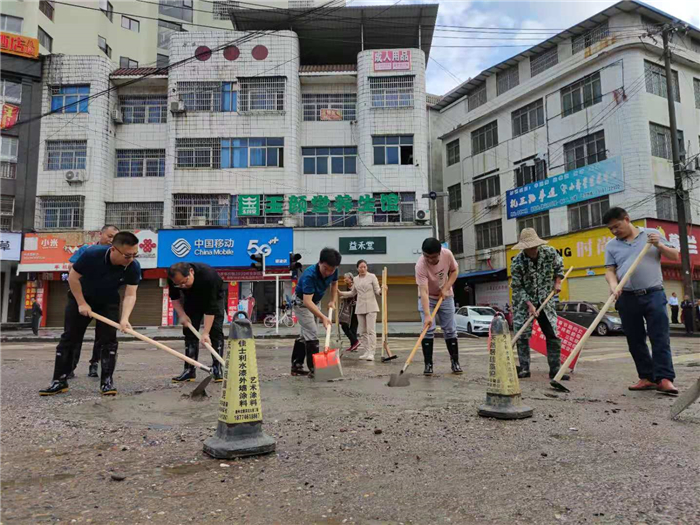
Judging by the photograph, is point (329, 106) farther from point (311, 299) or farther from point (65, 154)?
point (311, 299)

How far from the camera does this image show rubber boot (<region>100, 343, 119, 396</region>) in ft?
15.4

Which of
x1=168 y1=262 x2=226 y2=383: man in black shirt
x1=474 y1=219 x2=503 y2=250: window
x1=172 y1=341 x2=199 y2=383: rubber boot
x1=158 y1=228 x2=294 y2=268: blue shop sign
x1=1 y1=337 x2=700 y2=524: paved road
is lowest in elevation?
x1=1 y1=337 x2=700 y2=524: paved road

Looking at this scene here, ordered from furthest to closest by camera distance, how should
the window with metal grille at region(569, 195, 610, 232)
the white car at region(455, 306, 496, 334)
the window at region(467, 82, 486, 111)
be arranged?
the window at region(467, 82, 486, 111) → the window with metal grille at region(569, 195, 610, 232) → the white car at region(455, 306, 496, 334)

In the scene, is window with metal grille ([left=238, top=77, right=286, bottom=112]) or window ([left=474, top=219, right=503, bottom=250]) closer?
window with metal grille ([left=238, top=77, right=286, bottom=112])

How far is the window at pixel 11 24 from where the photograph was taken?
87.6 ft

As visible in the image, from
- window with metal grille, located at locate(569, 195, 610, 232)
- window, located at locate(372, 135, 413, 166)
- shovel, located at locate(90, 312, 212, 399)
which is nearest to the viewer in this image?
shovel, located at locate(90, 312, 212, 399)

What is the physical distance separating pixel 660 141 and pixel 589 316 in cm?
1102

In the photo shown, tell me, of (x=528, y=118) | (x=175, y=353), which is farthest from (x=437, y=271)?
(x=528, y=118)

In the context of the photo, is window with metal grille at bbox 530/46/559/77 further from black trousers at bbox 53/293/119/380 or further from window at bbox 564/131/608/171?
black trousers at bbox 53/293/119/380

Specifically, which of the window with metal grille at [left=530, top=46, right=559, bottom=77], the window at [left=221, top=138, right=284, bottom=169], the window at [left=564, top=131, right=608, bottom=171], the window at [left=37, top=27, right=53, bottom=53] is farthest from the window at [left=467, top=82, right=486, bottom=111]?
the window at [left=37, top=27, right=53, bottom=53]

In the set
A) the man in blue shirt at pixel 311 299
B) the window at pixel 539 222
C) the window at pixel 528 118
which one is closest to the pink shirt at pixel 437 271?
the man in blue shirt at pixel 311 299

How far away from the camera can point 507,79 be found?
2892 centimetres

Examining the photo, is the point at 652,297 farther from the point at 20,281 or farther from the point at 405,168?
the point at 20,281

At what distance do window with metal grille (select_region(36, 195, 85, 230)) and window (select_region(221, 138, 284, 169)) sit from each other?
777 centimetres
